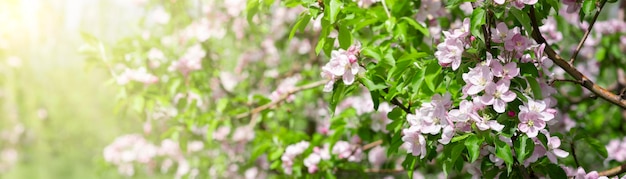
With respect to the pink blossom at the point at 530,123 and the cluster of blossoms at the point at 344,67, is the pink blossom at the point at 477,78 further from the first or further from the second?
the cluster of blossoms at the point at 344,67

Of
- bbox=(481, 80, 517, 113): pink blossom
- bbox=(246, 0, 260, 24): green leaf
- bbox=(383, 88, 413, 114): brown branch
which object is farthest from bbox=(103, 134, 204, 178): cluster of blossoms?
bbox=(481, 80, 517, 113): pink blossom

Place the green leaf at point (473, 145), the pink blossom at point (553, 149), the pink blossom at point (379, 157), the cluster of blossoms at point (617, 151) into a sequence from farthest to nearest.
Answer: the pink blossom at point (379, 157), the cluster of blossoms at point (617, 151), the pink blossom at point (553, 149), the green leaf at point (473, 145)

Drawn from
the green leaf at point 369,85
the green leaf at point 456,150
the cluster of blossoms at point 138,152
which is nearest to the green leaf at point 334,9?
the green leaf at point 369,85

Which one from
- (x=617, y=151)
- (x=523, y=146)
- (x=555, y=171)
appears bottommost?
(x=617, y=151)

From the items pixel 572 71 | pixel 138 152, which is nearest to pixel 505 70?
pixel 572 71

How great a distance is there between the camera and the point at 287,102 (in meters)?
2.16

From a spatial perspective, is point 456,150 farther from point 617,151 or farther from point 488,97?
point 617,151

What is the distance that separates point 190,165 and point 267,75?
1.97ft

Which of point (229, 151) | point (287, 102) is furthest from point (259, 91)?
point (287, 102)

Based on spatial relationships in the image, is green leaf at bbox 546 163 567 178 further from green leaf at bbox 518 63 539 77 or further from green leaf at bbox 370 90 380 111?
green leaf at bbox 370 90 380 111

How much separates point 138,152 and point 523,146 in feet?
8.58

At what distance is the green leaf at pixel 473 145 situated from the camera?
1.08 meters

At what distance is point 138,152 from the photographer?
339 cm

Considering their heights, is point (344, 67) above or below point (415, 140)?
above
